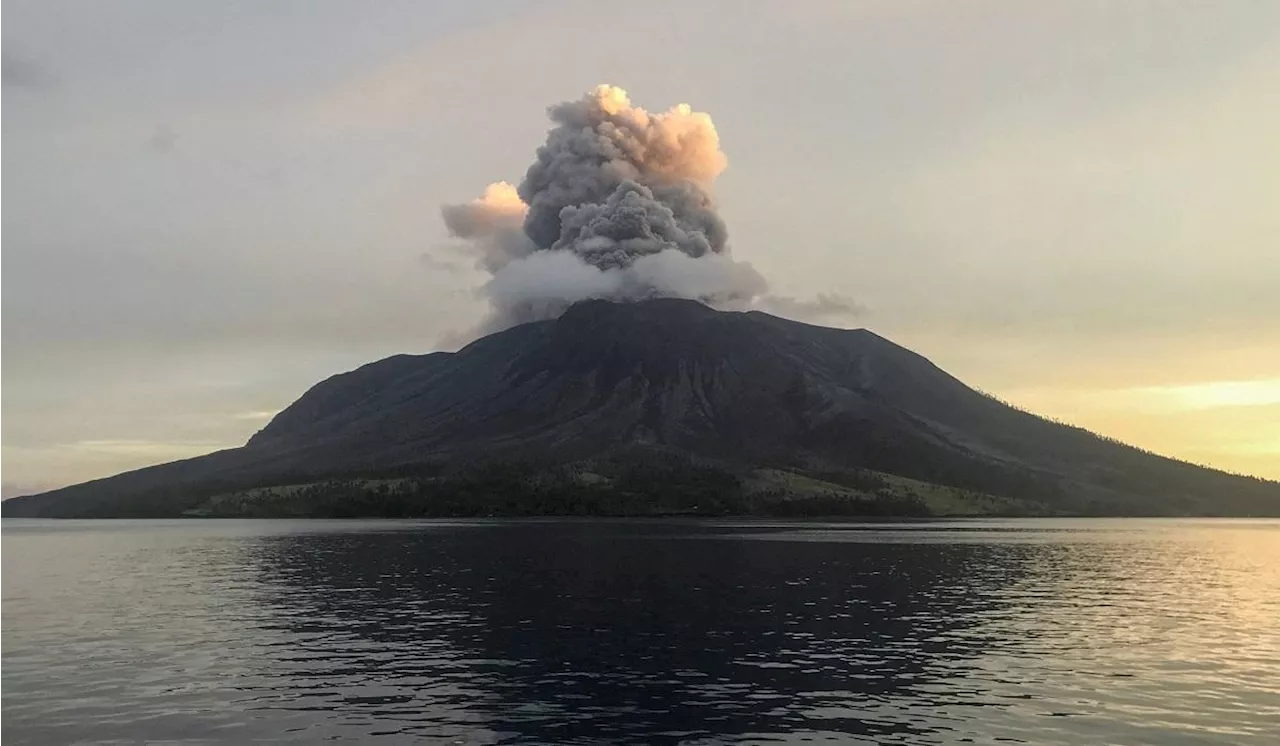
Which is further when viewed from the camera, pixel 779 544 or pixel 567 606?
pixel 779 544

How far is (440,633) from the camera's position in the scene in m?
58.6

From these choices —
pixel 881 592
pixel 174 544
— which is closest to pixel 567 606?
pixel 881 592

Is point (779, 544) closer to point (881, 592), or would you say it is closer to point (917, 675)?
point (881, 592)

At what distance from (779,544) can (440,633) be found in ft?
311

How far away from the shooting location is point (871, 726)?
3700 cm

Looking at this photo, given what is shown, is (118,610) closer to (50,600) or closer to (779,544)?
(50,600)

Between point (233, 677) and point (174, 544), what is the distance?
12715 centimetres

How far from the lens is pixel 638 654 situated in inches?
2037

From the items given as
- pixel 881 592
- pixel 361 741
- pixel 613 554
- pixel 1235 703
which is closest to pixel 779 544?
pixel 613 554

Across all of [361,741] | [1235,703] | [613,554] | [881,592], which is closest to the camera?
[361,741]

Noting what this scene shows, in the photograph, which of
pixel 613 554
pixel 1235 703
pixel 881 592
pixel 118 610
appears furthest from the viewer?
pixel 613 554

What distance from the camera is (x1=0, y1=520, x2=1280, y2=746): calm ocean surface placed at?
3719cm

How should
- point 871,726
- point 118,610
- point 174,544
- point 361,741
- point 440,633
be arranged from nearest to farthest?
1. point 361,741
2. point 871,726
3. point 440,633
4. point 118,610
5. point 174,544

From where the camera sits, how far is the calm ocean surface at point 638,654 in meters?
37.2
